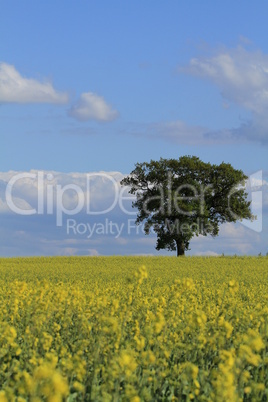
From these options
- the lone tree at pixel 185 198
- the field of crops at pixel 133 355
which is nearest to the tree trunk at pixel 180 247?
the lone tree at pixel 185 198

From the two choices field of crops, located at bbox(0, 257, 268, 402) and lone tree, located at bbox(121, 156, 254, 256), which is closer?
field of crops, located at bbox(0, 257, 268, 402)

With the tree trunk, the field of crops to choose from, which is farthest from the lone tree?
the field of crops

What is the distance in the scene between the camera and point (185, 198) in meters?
47.3

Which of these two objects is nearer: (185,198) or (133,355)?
(133,355)

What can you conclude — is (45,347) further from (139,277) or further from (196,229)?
(196,229)

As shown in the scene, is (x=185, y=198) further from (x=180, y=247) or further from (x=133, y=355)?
(x=133, y=355)

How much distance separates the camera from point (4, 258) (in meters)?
46.6

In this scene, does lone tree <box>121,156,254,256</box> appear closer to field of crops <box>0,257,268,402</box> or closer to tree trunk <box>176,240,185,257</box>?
tree trunk <box>176,240,185,257</box>

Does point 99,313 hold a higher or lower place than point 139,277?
lower

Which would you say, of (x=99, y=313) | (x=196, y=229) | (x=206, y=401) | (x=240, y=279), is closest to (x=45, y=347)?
(x=99, y=313)

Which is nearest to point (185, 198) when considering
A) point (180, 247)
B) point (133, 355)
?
point (180, 247)

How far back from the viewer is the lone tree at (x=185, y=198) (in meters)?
46.9

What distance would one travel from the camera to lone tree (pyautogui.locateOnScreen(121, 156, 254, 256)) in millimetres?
46938

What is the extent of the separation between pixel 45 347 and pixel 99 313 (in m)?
1.50
